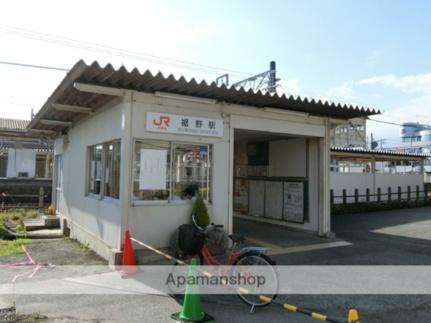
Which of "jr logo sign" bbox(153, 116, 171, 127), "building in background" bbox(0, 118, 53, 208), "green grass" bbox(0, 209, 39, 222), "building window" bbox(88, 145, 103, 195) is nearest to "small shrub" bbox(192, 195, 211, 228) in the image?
"jr logo sign" bbox(153, 116, 171, 127)

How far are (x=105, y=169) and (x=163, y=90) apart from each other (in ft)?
7.79

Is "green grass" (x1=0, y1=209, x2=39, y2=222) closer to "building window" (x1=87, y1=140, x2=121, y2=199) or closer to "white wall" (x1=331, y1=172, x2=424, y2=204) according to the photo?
"building window" (x1=87, y1=140, x2=121, y2=199)

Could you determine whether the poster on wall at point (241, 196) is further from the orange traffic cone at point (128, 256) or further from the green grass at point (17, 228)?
the orange traffic cone at point (128, 256)

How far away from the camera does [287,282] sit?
5.66m

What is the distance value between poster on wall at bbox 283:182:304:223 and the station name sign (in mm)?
3516

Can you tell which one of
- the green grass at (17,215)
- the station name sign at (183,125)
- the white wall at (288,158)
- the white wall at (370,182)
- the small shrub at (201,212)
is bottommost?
the green grass at (17,215)

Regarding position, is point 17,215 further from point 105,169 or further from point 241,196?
point 241,196

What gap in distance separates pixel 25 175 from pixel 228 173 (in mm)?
17928

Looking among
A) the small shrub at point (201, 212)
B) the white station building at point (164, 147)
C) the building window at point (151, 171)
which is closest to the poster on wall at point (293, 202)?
the white station building at point (164, 147)

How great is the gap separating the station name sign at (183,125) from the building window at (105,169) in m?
1.00

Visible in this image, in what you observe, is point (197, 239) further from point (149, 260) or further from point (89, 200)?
point (89, 200)

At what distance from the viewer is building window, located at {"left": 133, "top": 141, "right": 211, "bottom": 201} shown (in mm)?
6852

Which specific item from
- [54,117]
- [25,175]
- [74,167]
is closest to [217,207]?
[74,167]

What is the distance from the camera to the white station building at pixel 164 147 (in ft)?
21.7
